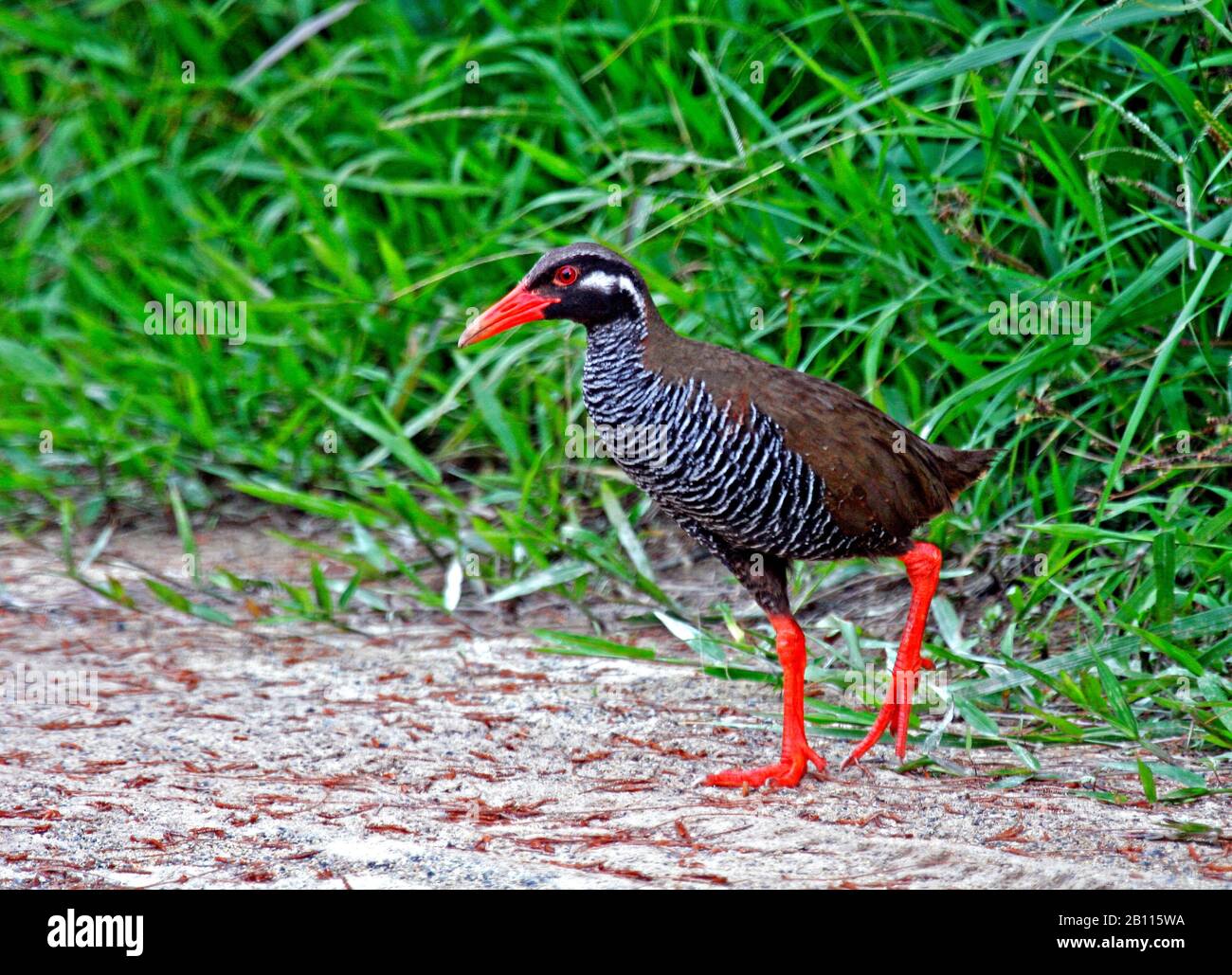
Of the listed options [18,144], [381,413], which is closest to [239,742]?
[381,413]

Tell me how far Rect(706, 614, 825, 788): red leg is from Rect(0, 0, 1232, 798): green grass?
23 centimetres

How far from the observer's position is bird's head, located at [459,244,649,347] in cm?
402

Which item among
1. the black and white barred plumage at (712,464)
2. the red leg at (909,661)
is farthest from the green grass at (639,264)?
the black and white barred plumage at (712,464)

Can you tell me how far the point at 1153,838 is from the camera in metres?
3.21

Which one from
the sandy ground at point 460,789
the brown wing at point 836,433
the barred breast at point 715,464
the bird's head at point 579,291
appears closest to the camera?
the sandy ground at point 460,789

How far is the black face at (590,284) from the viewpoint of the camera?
4016 millimetres

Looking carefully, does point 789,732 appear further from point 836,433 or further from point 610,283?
point 610,283

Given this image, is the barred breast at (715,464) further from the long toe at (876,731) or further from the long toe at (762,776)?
the long toe at (762,776)

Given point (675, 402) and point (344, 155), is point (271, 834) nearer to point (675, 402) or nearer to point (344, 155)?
point (675, 402)

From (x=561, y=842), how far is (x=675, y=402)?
1.14 meters

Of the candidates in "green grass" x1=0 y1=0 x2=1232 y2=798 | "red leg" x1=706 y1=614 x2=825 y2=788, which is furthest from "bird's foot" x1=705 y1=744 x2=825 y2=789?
"green grass" x1=0 y1=0 x2=1232 y2=798

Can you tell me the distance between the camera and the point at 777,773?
12.3 ft

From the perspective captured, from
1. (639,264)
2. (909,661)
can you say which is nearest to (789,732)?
(909,661)

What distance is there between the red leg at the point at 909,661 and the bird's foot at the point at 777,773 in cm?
12
